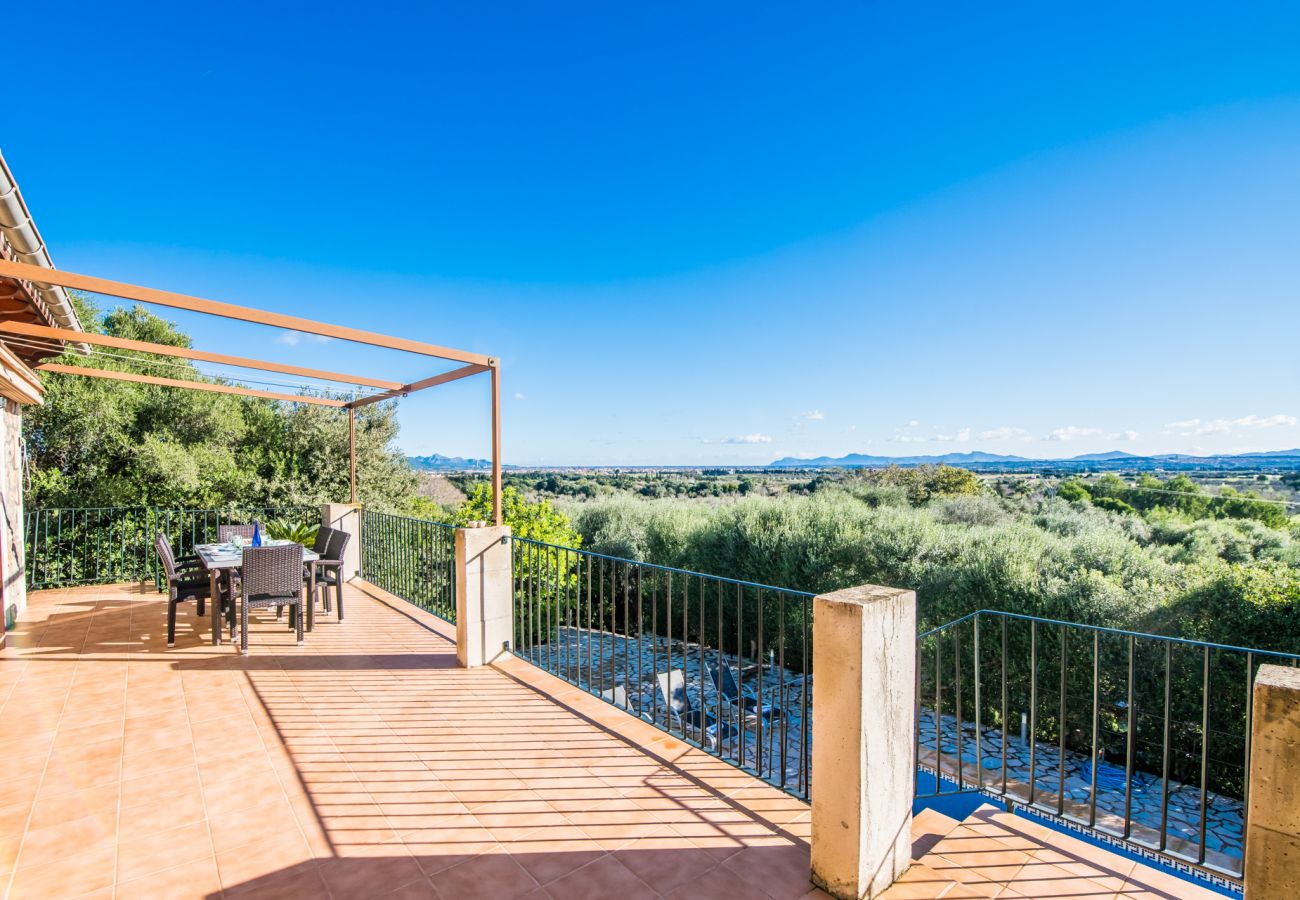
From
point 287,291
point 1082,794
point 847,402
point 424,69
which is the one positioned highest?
point 424,69

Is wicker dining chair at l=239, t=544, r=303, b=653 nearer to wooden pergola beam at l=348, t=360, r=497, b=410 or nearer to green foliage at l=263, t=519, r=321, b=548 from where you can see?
wooden pergola beam at l=348, t=360, r=497, b=410

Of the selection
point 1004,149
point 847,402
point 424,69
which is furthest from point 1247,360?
point 424,69

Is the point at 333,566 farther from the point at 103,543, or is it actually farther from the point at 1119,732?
the point at 1119,732

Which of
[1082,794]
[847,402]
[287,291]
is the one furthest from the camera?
[847,402]

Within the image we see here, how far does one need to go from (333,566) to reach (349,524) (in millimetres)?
1651

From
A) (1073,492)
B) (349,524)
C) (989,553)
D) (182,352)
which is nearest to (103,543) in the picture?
(349,524)

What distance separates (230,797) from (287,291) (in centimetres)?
1328

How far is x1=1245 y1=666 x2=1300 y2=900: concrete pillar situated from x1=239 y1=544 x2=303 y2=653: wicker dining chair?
569 centimetres

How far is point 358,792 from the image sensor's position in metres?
2.68

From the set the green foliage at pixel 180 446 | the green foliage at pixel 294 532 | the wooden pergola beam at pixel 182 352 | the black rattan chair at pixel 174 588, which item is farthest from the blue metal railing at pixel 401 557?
the green foliage at pixel 180 446

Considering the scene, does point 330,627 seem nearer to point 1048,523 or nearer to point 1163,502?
point 1048,523

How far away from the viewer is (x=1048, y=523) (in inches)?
524

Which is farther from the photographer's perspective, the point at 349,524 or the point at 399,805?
the point at 349,524

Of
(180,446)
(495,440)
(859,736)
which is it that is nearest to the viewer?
(859,736)
